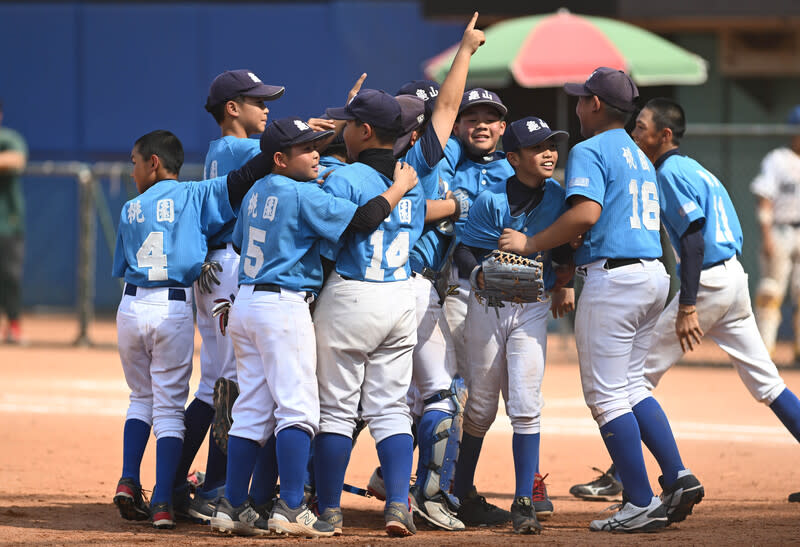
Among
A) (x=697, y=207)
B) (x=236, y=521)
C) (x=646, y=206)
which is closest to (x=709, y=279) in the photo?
(x=697, y=207)

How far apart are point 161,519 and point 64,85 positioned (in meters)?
12.7

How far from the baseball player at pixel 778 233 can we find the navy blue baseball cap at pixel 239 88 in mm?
6847

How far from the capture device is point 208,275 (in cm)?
564

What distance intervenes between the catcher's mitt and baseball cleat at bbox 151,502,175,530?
5.81ft

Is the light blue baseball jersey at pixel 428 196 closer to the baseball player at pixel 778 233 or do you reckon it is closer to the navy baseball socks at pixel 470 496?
the navy baseball socks at pixel 470 496

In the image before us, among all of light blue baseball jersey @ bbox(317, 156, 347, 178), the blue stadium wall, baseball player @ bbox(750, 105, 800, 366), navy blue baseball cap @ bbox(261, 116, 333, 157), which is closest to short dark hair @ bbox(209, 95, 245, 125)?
light blue baseball jersey @ bbox(317, 156, 347, 178)

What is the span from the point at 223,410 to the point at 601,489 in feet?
7.35

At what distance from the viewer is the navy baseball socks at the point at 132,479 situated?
5.46 metres

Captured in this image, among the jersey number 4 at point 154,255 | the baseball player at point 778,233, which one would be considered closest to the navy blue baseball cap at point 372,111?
the jersey number 4 at point 154,255

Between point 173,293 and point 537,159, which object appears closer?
point 537,159

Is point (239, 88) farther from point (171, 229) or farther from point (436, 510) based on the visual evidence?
point (436, 510)

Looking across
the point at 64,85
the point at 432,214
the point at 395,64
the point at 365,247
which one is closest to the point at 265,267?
the point at 365,247

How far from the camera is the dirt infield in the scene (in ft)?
17.3

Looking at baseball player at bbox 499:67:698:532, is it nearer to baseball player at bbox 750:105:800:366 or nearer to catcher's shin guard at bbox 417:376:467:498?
catcher's shin guard at bbox 417:376:467:498
